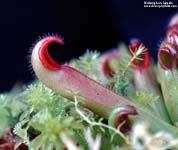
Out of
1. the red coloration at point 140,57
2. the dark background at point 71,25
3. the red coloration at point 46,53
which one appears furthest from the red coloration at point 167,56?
the dark background at point 71,25

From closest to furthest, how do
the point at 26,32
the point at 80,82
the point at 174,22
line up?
the point at 80,82, the point at 174,22, the point at 26,32

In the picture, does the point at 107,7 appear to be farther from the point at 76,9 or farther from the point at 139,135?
the point at 139,135

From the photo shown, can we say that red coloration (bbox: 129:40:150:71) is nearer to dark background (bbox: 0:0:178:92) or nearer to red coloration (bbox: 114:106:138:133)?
red coloration (bbox: 114:106:138:133)

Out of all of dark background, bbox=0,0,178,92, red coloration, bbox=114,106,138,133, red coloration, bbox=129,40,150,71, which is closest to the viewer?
red coloration, bbox=114,106,138,133

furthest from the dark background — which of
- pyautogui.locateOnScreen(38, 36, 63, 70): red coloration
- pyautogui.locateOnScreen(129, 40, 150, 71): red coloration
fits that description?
pyautogui.locateOnScreen(38, 36, 63, 70): red coloration

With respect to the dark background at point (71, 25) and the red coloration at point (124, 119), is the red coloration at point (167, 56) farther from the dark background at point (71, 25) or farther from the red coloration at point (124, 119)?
the dark background at point (71, 25)

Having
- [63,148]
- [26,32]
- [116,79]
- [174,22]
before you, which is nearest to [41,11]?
[26,32]

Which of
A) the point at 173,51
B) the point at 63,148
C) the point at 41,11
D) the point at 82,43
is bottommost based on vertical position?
the point at 63,148
